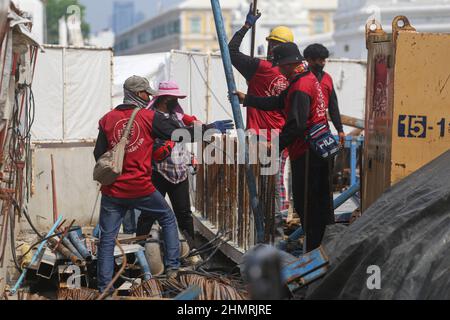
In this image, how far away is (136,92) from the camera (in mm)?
7258

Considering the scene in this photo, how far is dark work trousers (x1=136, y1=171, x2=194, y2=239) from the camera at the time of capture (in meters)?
8.34

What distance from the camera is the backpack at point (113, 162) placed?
6812 mm

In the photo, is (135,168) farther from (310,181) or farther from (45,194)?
(45,194)

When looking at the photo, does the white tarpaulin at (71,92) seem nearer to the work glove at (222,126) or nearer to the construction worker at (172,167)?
the construction worker at (172,167)

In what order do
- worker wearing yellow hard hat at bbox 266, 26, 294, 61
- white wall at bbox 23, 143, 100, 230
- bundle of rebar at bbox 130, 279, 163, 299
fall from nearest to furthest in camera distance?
bundle of rebar at bbox 130, 279, 163, 299 < worker wearing yellow hard hat at bbox 266, 26, 294, 61 < white wall at bbox 23, 143, 100, 230

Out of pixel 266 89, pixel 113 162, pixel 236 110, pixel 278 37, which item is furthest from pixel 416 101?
pixel 113 162

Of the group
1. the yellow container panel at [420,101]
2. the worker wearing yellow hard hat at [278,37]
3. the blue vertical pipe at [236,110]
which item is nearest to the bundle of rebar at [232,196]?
the blue vertical pipe at [236,110]

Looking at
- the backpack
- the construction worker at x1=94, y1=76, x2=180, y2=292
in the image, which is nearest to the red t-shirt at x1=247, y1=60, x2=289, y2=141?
the construction worker at x1=94, y1=76, x2=180, y2=292

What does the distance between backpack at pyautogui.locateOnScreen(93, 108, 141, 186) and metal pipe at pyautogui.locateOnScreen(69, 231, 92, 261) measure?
41.8 inches

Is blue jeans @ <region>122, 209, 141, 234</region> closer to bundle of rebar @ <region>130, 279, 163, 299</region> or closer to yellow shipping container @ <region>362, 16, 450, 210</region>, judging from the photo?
bundle of rebar @ <region>130, 279, 163, 299</region>

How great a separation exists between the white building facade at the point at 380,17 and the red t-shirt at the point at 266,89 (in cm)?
1361

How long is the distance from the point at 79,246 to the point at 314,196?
7.39ft

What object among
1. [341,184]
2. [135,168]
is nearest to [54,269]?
[135,168]
